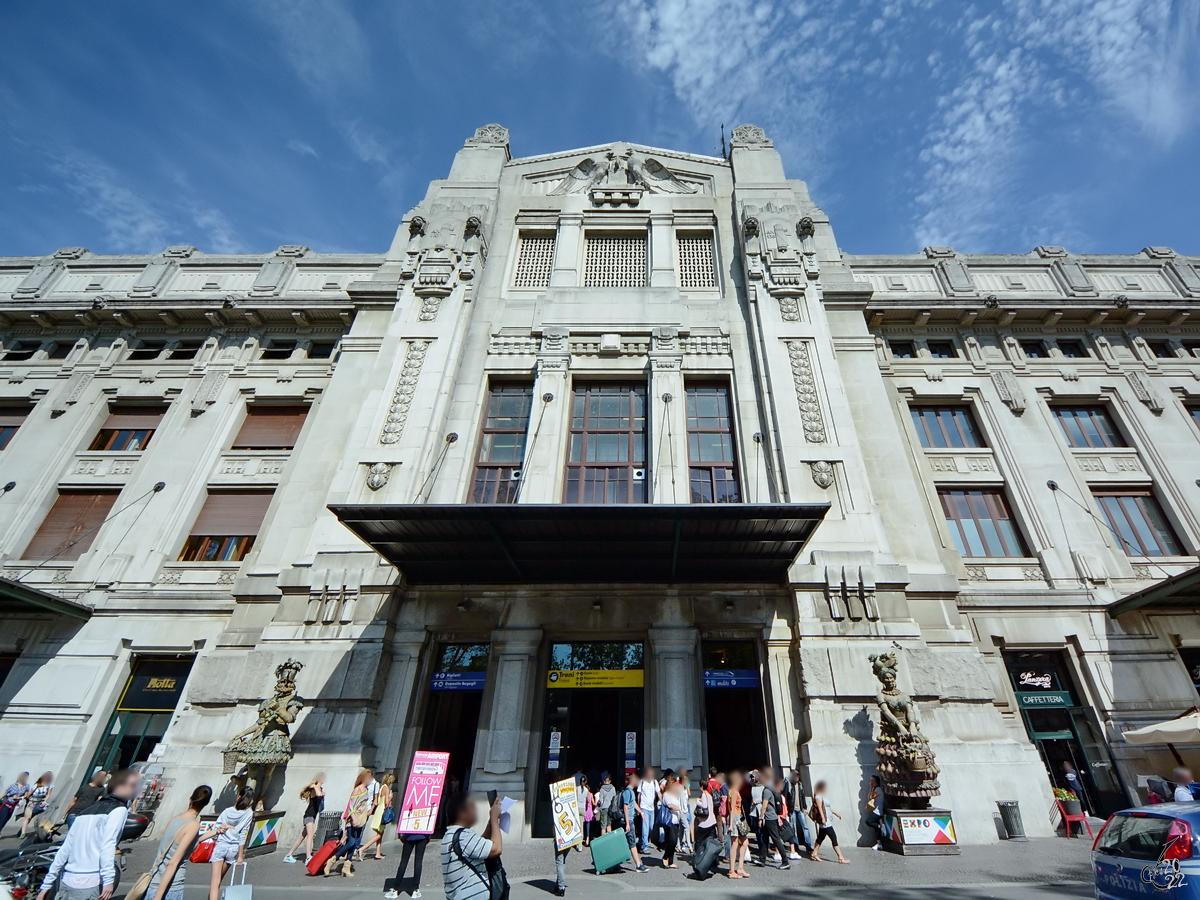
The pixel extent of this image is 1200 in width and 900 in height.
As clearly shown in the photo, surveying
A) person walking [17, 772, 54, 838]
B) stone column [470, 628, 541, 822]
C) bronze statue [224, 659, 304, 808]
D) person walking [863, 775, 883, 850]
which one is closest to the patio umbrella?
person walking [863, 775, 883, 850]

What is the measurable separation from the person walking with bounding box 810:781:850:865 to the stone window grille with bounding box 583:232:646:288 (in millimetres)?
16676

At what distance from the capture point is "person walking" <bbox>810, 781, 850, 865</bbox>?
10422mm

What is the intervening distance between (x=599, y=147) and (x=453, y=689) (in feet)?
75.0

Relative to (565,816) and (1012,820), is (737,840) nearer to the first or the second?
(565,816)

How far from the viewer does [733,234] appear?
22.2 metres

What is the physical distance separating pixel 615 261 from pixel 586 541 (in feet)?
44.5

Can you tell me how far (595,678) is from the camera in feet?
47.7

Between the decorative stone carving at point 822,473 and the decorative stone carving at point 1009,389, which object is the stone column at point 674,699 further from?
the decorative stone carving at point 1009,389

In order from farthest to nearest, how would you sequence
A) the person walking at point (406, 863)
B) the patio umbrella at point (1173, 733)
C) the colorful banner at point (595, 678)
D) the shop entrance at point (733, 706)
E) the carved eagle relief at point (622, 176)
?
the carved eagle relief at point (622, 176)
the colorful banner at point (595, 678)
the shop entrance at point (733, 706)
the patio umbrella at point (1173, 733)
the person walking at point (406, 863)

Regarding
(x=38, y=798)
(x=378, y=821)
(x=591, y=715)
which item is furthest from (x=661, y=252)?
(x=38, y=798)

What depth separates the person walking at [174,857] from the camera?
558cm

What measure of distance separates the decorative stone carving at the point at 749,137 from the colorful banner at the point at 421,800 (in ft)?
84.5

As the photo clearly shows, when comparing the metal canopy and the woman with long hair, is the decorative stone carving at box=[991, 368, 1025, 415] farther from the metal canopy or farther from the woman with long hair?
the woman with long hair

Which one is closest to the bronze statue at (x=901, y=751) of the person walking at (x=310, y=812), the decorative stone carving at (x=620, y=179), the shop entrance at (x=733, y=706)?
the shop entrance at (x=733, y=706)
